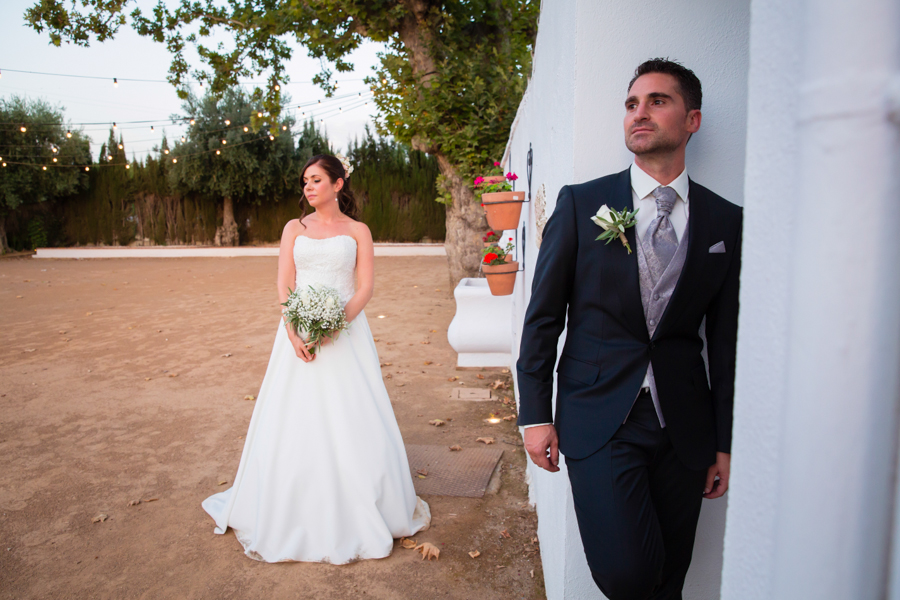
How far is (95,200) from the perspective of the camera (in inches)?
1128

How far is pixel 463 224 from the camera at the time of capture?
11352 mm

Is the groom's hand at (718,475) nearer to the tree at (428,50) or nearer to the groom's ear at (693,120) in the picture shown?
the groom's ear at (693,120)

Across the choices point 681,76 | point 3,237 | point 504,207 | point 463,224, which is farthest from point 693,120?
point 3,237

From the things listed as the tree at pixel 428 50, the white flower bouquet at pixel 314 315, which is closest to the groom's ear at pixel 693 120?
the white flower bouquet at pixel 314 315

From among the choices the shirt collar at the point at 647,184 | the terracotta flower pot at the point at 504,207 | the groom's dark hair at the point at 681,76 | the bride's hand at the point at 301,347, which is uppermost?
the groom's dark hair at the point at 681,76

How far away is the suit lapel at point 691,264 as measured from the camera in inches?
75.3

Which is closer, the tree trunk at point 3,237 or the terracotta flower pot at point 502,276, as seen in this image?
the terracotta flower pot at point 502,276

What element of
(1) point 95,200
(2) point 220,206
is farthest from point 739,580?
(1) point 95,200

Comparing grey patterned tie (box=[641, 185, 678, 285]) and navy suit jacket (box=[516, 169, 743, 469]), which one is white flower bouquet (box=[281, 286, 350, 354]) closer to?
navy suit jacket (box=[516, 169, 743, 469])

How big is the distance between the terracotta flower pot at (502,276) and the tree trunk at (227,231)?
980 inches

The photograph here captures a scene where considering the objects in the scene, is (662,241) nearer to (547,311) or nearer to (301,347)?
(547,311)

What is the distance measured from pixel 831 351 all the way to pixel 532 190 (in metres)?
3.95

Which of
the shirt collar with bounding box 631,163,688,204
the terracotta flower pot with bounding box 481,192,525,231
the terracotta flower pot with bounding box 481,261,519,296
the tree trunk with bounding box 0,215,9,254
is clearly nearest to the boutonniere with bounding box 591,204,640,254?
the shirt collar with bounding box 631,163,688,204

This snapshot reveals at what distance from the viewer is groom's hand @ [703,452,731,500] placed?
204cm
